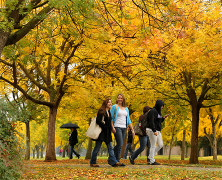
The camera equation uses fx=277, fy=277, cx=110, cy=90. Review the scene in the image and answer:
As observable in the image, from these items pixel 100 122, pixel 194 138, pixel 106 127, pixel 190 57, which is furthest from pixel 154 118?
pixel 194 138

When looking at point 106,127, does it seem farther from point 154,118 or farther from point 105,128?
point 154,118

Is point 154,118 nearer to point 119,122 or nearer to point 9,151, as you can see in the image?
point 119,122

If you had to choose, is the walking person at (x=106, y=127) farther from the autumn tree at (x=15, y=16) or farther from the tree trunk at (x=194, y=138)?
the tree trunk at (x=194, y=138)

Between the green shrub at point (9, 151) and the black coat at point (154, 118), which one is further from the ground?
the black coat at point (154, 118)

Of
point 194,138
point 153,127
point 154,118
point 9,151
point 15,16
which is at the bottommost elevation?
point 9,151

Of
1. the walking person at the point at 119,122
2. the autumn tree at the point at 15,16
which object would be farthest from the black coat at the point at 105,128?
the autumn tree at the point at 15,16

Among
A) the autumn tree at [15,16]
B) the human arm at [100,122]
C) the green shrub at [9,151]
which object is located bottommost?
the green shrub at [9,151]

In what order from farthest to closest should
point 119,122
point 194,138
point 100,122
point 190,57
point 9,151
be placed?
point 194,138, point 190,57, point 119,122, point 100,122, point 9,151

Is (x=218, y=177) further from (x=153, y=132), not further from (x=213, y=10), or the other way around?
(x=213, y=10)

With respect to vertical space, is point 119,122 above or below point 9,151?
above

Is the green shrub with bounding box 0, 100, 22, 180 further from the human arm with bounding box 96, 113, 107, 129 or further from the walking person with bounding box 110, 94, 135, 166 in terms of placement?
the walking person with bounding box 110, 94, 135, 166

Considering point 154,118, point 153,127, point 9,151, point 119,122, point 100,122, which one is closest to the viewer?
point 9,151

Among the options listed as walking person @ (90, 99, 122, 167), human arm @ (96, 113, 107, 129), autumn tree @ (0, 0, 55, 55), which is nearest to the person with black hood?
walking person @ (90, 99, 122, 167)

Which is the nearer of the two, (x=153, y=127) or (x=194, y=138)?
(x=153, y=127)
